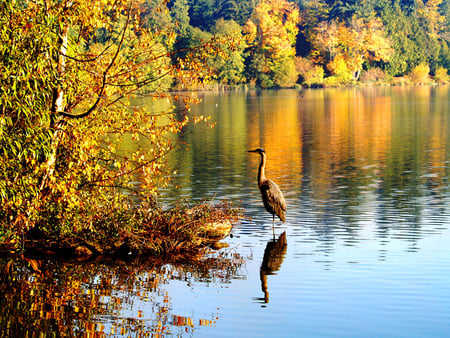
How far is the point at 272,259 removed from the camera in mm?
18219

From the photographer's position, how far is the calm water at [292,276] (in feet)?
42.3

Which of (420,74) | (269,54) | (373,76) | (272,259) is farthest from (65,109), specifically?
(420,74)

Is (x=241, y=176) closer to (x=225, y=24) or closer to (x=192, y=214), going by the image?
(x=192, y=214)

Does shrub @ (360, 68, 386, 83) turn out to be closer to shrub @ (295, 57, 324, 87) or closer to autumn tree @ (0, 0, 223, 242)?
shrub @ (295, 57, 324, 87)

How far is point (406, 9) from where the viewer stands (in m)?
179

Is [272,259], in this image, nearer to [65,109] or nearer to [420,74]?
[65,109]

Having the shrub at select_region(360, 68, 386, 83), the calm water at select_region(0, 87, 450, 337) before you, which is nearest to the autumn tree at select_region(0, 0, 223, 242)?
the calm water at select_region(0, 87, 450, 337)

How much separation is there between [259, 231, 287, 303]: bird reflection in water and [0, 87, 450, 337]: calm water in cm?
3

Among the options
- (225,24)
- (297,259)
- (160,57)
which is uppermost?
(225,24)

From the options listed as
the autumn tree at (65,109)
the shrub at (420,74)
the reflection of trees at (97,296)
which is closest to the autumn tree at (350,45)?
the shrub at (420,74)

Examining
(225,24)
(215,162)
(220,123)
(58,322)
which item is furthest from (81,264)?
(225,24)

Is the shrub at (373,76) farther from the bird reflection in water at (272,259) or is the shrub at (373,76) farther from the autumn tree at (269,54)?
the bird reflection in water at (272,259)

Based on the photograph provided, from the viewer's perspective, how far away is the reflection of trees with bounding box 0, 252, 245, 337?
492 inches

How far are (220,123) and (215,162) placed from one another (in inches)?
1093
